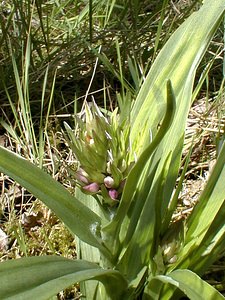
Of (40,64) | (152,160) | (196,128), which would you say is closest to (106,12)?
(40,64)

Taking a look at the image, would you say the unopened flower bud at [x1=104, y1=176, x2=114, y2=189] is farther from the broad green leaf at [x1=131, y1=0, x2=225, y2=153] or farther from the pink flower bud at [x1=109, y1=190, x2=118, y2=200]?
the broad green leaf at [x1=131, y1=0, x2=225, y2=153]

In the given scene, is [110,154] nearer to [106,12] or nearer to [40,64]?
[40,64]

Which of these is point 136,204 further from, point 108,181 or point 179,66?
point 179,66

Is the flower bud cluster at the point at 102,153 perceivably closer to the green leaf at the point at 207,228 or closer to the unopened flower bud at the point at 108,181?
the unopened flower bud at the point at 108,181

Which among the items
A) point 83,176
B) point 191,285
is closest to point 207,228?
point 191,285

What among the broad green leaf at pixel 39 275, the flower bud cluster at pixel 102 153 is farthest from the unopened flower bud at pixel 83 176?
the broad green leaf at pixel 39 275

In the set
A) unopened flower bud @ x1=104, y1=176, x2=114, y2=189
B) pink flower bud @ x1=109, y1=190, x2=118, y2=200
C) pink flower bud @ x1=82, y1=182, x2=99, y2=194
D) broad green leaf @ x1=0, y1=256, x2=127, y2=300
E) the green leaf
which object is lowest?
the green leaf

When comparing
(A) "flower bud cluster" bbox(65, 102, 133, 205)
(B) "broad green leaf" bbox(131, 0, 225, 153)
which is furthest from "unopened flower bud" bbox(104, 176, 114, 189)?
(B) "broad green leaf" bbox(131, 0, 225, 153)
